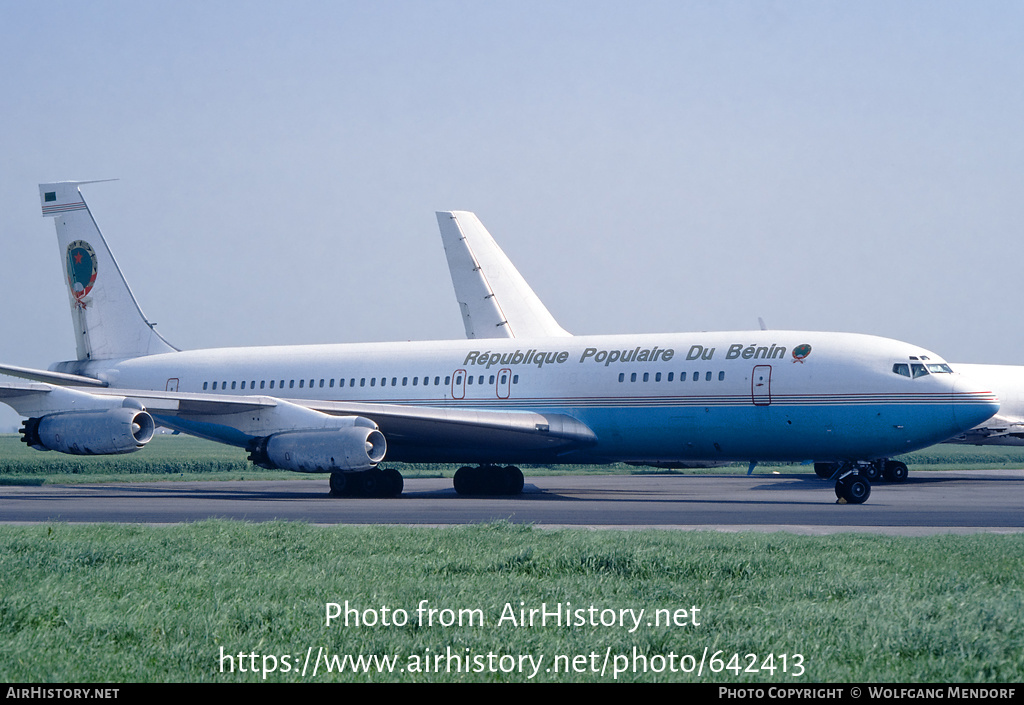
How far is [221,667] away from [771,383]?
18.2 meters

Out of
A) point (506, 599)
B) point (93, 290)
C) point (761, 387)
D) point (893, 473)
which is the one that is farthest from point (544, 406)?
point (506, 599)

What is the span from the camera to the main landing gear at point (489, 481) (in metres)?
27.8

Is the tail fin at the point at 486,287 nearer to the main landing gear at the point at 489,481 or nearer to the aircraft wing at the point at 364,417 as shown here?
the main landing gear at the point at 489,481

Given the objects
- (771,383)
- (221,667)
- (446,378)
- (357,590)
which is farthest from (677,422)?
(221,667)

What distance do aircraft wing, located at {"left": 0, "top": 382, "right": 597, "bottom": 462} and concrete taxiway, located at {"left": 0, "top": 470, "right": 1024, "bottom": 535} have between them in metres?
1.29

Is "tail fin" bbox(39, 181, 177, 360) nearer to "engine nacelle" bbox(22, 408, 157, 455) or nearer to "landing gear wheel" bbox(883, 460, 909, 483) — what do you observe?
"engine nacelle" bbox(22, 408, 157, 455)

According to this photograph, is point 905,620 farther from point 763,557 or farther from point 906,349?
point 906,349

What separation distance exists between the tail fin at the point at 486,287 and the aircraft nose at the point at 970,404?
19.9 m

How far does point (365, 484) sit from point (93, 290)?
39.9ft

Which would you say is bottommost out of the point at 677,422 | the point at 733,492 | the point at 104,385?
the point at 733,492

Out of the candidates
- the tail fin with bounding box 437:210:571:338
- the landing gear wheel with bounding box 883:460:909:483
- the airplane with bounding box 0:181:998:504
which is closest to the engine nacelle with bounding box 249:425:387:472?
the airplane with bounding box 0:181:998:504

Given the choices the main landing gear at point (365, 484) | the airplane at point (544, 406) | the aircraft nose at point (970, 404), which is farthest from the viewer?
the main landing gear at point (365, 484)

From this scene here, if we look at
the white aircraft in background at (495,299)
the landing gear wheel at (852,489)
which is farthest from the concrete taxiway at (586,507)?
the white aircraft in background at (495,299)
